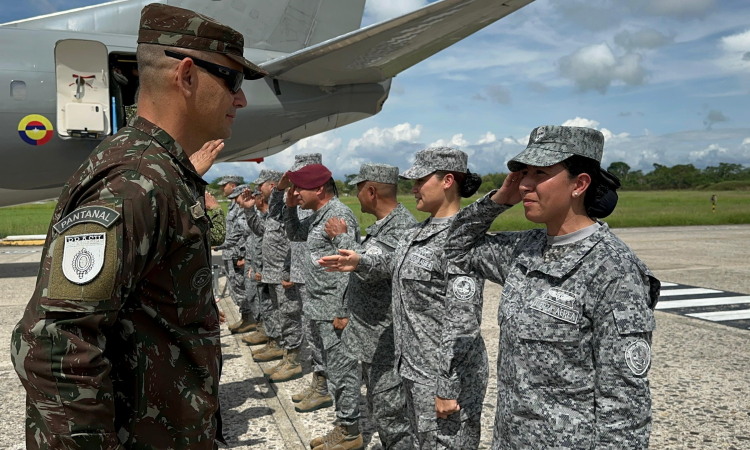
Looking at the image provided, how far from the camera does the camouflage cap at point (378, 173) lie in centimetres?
407

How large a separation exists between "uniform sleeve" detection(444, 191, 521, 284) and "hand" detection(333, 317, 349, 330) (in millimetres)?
1731

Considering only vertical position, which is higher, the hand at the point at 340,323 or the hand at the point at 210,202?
the hand at the point at 210,202

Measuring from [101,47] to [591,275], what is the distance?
22.1ft

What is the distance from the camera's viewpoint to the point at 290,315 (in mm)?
5957

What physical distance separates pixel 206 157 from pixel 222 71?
0.62 m

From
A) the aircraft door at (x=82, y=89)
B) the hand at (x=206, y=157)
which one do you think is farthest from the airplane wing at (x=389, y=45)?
the hand at (x=206, y=157)

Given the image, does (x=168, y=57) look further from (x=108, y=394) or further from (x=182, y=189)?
(x=108, y=394)

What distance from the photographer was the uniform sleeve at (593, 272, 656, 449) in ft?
5.72

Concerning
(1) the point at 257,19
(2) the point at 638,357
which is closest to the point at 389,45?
(1) the point at 257,19

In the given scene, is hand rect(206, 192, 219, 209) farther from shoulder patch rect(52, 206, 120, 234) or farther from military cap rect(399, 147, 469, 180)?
shoulder patch rect(52, 206, 120, 234)

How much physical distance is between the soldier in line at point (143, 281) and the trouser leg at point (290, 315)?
4.05 m

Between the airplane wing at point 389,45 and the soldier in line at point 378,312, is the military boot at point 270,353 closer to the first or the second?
the soldier in line at point 378,312

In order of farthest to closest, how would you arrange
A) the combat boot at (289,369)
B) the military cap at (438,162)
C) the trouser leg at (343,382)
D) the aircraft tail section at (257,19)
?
the aircraft tail section at (257,19)
the combat boot at (289,369)
the trouser leg at (343,382)
the military cap at (438,162)

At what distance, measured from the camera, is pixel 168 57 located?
1.51m
